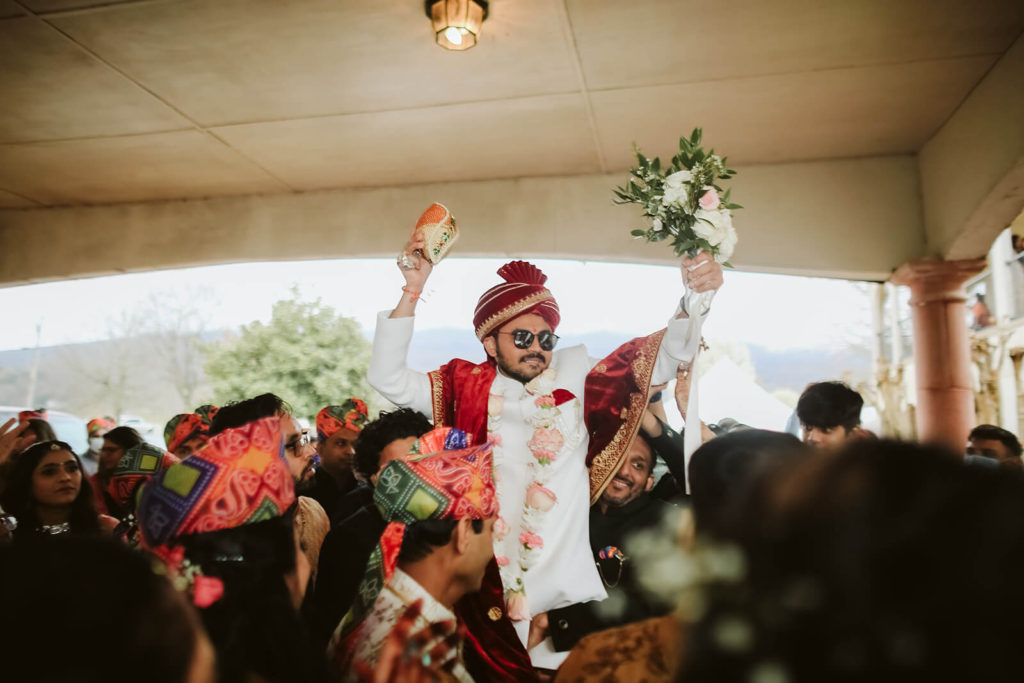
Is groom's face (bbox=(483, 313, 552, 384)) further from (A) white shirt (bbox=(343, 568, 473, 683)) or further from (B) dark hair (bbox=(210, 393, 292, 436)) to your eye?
(A) white shirt (bbox=(343, 568, 473, 683))

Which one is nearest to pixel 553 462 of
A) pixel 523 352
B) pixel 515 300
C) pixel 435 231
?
pixel 523 352

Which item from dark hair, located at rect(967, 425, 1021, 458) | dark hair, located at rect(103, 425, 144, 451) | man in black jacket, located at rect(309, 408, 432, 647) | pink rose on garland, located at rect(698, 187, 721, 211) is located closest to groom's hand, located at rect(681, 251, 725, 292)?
pink rose on garland, located at rect(698, 187, 721, 211)

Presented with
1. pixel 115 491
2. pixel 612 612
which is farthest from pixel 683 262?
pixel 115 491

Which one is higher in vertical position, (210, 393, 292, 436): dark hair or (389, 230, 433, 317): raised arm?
(389, 230, 433, 317): raised arm

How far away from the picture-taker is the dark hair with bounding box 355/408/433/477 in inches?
113

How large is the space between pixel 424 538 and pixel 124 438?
3136 mm

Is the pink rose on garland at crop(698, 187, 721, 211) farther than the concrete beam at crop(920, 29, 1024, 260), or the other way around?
the concrete beam at crop(920, 29, 1024, 260)

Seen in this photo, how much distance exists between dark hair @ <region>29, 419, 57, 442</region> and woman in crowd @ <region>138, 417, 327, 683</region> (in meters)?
2.98

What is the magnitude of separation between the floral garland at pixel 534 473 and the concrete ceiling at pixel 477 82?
2024 mm

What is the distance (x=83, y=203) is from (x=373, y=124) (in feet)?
12.6

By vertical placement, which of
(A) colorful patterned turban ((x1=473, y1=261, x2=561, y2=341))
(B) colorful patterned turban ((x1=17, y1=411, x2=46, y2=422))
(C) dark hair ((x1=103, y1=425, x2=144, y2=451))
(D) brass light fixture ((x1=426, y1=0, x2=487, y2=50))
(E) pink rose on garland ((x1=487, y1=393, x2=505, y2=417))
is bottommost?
(C) dark hair ((x1=103, y1=425, x2=144, y2=451))

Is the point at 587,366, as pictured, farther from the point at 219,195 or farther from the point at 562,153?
the point at 219,195

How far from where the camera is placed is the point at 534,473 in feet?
8.68

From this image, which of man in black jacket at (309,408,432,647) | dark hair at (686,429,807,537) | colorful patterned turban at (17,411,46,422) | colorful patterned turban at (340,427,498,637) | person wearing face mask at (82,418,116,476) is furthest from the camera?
person wearing face mask at (82,418,116,476)
